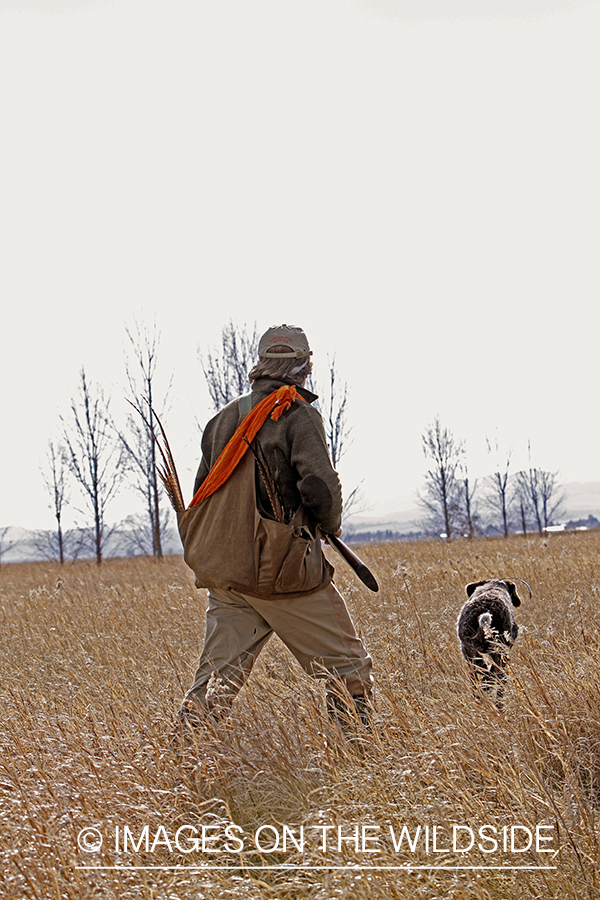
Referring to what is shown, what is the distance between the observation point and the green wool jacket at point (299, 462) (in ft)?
10.1

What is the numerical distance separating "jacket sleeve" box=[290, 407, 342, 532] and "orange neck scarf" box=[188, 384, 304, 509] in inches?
3.9

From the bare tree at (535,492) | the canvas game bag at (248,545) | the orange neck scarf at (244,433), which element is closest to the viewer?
the canvas game bag at (248,545)

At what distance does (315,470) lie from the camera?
3.07 meters

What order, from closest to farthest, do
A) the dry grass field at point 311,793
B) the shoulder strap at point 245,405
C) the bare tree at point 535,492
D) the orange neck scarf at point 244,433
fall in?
the dry grass field at point 311,793, the orange neck scarf at point 244,433, the shoulder strap at point 245,405, the bare tree at point 535,492

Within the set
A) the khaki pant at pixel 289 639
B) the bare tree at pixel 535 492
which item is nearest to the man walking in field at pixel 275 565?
the khaki pant at pixel 289 639

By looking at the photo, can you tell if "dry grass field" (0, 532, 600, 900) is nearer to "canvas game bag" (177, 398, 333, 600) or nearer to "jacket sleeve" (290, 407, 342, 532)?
"canvas game bag" (177, 398, 333, 600)

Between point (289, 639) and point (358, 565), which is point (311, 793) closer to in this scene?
point (289, 639)

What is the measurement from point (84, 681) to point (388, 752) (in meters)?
2.57

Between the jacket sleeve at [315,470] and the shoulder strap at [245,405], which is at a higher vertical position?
the shoulder strap at [245,405]

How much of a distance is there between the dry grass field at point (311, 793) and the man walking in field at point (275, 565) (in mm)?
184

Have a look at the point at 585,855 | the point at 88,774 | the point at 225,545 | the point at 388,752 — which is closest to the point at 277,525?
the point at 225,545

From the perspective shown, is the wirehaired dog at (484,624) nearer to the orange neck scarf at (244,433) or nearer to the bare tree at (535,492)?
the orange neck scarf at (244,433)

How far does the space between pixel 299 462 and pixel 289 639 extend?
0.82 meters

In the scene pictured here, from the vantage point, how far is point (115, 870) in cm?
198
